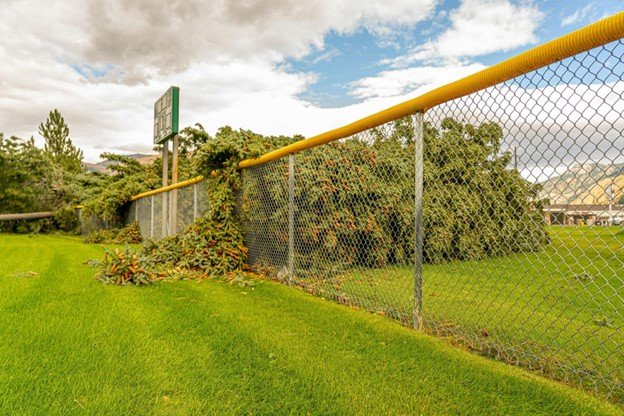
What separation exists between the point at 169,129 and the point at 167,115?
0.47 meters

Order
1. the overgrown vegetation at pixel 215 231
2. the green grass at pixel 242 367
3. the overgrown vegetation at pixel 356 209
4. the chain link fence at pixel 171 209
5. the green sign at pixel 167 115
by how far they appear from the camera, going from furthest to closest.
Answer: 1. the green sign at pixel 167 115
2. the chain link fence at pixel 171 209
3. the overgrown vegetation at pixel 215 231
4. the overgrown vegetation at pixel 356 209
5. the green grass at pixel 242 367

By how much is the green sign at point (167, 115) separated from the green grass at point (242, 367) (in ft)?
21.3

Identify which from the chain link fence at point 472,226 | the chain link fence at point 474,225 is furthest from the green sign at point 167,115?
the chain link fence at point 474,225

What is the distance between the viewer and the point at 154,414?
5.80 ft

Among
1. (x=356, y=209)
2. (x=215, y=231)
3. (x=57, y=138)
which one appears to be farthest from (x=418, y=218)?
(x=57, y=138)

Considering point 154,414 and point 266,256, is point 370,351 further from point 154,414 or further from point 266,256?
point 266,256

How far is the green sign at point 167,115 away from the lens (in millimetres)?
9453

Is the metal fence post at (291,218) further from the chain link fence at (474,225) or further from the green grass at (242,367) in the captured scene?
the green grass at (242,367)

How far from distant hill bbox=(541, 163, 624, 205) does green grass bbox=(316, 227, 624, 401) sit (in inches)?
6.7

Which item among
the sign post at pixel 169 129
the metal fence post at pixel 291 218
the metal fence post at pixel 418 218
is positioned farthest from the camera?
the sign post at pixel 169 129

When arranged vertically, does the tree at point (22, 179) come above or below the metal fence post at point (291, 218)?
above

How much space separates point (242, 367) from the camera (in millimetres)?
2291

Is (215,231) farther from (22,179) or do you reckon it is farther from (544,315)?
(22,179)

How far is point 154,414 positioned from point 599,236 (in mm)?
2238
